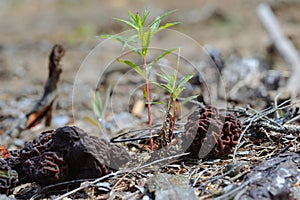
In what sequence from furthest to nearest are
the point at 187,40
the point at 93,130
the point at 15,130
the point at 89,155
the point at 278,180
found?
the point at 187,40 < the point at 93,130 < the point at 15,130 < the point at 89,155 < the point at 278,180

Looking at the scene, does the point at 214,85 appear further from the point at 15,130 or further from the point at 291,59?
the point at 15,130

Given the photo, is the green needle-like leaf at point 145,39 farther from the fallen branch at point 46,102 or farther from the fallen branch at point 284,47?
the fallen branch at point 284,47

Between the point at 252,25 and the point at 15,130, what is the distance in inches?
278

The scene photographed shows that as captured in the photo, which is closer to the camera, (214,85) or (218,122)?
(218,122)

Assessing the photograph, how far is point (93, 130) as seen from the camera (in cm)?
425

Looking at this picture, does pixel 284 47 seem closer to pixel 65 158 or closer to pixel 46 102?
pixel 46 102

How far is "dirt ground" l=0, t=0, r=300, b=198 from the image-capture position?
5195 mm

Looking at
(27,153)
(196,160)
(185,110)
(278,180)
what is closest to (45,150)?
(27,153)

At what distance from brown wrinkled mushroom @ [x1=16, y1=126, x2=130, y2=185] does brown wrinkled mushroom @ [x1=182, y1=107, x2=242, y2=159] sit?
475 millimetres

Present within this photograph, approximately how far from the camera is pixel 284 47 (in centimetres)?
609

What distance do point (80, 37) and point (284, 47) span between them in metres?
4.79

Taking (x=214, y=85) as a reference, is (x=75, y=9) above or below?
above

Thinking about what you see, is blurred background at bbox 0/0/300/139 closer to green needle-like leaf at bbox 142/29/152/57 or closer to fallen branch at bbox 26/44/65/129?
fallen branch at bbox 26/44/65/129

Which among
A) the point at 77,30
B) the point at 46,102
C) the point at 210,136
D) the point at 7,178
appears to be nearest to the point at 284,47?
the point at 46,102
